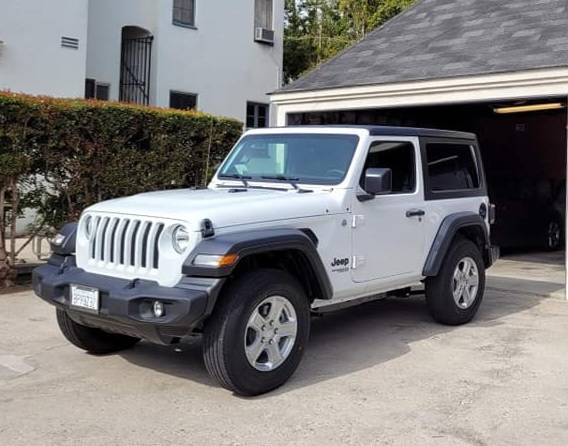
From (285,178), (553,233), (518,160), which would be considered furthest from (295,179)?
(518,160)

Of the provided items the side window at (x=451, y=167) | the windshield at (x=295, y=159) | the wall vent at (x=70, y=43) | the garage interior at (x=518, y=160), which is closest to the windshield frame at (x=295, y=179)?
the windshield at (x=295, y=159)

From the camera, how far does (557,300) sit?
8.91 m

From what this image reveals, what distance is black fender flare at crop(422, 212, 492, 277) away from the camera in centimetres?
675

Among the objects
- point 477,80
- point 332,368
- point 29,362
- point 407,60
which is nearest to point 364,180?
point 332,368

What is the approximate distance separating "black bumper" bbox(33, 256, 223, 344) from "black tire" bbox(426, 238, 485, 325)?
2955 millimetres

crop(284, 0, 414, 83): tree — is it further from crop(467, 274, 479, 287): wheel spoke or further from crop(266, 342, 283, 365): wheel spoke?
crop(266, 342, 283, 365): wheel spoke

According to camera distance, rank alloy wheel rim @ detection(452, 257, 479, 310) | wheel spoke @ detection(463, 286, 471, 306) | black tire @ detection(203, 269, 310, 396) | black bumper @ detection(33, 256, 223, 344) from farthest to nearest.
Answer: wheel spoke @ detection(463, 286, 471, 306), alloy wheel rim @ detection(452, 257, 479, 310), black tire @ detection(203, 269, 310, 396), black bumper @ detection(33, 256, 223, 344)

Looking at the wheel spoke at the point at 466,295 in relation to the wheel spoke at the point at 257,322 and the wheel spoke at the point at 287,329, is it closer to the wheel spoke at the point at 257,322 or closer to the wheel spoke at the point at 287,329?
the wheel spoke at the point at 287,329

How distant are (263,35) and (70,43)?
20.5 ft

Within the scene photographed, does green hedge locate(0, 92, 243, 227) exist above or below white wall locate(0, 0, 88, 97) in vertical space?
below

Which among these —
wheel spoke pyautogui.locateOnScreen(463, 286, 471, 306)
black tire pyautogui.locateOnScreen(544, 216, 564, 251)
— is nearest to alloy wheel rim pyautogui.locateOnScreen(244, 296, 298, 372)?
wheel spoke pyautogui.locateOnScreen(463, 286, 471, 306)

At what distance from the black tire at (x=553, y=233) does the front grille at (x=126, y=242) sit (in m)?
11.3

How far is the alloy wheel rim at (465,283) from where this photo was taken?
281 inches

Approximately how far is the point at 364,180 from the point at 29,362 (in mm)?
3065
